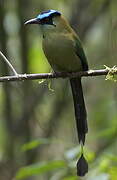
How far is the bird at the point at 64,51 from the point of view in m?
3.22

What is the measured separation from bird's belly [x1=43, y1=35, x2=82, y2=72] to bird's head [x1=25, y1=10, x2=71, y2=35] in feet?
0.30

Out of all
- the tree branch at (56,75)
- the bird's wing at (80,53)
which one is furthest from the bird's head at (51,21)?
the tree branch at (56,75)

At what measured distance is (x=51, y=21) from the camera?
3287 mm

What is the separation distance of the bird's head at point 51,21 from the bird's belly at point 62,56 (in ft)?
0.30

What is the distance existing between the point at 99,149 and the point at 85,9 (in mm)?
1213

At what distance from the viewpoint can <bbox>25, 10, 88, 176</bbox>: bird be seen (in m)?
3.22

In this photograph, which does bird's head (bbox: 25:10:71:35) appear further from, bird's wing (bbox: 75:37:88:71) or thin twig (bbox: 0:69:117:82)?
thin twig (bbox: 0:69:117:82)

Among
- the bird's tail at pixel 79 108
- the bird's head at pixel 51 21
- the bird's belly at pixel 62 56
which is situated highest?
the bird's head at pixel 51 21

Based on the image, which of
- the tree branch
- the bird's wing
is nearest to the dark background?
the bird's wing

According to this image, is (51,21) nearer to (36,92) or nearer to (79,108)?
(79,108)

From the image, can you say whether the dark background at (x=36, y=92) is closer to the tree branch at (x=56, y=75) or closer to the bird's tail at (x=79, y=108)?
the bird's tail at (x=79, y=108)

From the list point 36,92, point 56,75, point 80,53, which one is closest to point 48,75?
point 56,75

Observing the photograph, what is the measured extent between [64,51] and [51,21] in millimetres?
179

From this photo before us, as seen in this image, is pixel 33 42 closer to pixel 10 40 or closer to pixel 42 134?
pixel 10 40
